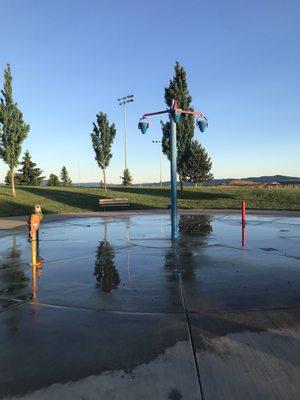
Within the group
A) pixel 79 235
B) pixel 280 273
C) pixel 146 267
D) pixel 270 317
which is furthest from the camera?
pixel 79 235

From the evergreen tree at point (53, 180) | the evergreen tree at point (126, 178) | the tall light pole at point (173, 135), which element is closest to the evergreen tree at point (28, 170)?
the evergreen tree at point (53, 180)

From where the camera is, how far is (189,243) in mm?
10977

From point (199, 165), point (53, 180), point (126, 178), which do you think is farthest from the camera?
point (199, 165)

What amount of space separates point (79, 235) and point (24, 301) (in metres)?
7.35

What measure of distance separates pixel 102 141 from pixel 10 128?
9272 millimetres

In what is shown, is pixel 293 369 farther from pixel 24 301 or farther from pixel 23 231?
pixel 23 231

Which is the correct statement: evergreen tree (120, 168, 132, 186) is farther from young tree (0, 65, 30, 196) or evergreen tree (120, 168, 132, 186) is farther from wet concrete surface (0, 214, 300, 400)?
wet concrete surface (0, 214, 300, 400)

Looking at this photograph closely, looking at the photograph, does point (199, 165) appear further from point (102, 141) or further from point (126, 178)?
point (102, 141)

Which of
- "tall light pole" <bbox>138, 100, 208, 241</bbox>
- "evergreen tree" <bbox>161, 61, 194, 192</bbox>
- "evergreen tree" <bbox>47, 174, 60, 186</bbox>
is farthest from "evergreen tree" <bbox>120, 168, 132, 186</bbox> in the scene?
"tall light pole" <bbox>138, 100, 208, 241</bbox>

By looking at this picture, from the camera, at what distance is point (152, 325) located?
4.77m

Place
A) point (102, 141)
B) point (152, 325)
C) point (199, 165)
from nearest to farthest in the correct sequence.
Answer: point (152, 325), point (102, 141), point (199, 165)

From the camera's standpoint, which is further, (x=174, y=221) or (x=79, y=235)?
(x=79, y=235)

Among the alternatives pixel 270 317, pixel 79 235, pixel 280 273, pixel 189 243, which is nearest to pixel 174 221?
pixel 189 243

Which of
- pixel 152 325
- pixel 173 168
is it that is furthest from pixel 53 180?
pixel 152 325
